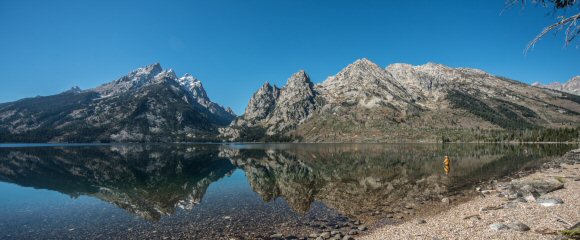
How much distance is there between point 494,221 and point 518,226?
319 cm

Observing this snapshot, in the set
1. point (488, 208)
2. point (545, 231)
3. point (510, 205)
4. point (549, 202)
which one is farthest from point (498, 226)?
point (549, 202)

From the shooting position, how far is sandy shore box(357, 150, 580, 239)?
21.4 meters

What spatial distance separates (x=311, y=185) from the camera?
183 ft

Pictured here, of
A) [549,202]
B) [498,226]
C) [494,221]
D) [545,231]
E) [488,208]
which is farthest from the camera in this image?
[488,208]

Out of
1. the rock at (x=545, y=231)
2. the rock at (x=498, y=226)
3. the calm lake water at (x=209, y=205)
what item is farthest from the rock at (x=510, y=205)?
the rock at (x=545, y=231)

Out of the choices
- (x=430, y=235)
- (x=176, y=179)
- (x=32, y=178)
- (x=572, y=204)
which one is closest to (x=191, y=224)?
(x=430, y=235)

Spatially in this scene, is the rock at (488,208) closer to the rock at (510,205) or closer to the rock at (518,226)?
the rock at (510,205)

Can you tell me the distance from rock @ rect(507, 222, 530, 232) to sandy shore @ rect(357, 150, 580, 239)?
0.07 m

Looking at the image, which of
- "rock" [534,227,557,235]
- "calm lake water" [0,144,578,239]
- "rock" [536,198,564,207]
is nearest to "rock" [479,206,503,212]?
"rock" [536,198,564,207]

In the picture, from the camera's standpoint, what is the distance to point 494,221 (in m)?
25.2

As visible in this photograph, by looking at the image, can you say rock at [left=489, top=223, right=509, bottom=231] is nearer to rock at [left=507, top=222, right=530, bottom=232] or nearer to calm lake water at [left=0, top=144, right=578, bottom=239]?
rock at [left=507, top=222, right=530, bottom=232]

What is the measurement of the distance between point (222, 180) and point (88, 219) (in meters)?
33.1

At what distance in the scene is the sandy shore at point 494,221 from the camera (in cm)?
2141

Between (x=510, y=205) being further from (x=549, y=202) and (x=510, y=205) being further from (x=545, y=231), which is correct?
(x=545, y=231)
